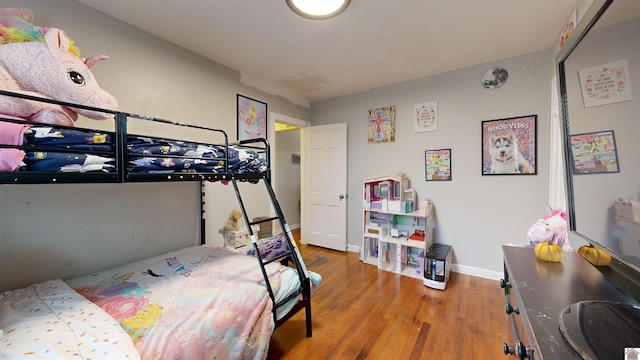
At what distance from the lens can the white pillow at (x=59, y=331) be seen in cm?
84

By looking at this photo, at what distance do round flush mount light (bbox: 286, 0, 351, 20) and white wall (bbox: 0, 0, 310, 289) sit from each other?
1.29 metres

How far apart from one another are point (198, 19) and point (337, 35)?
3.76 feet

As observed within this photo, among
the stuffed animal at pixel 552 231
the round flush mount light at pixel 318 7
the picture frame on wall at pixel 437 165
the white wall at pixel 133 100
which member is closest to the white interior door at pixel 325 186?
the picture frame on wall at pixel 437 165

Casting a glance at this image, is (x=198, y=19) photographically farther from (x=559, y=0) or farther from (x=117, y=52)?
(x=559, y=0)

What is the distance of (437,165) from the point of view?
2.94 metres

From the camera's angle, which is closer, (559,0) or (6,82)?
(6,82)

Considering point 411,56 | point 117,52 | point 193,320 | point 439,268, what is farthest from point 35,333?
point 411,56

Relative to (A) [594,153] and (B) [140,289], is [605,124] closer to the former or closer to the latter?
(A) [594,153]

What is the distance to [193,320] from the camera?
1170mm

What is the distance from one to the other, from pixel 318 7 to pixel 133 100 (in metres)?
1.65

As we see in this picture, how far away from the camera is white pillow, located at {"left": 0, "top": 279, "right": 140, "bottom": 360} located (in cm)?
84

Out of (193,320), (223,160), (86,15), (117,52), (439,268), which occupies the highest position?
(86,15)

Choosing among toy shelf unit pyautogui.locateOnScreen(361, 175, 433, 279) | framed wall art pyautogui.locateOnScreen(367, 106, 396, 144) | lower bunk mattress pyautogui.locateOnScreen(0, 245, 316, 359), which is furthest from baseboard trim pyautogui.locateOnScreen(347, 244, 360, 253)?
lower bunk mattress pyautogui.locateOnScreen(0, 245, 316, 359)

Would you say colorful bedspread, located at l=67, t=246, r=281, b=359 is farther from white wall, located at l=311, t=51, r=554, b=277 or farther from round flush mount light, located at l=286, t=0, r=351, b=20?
white wall, located at l=311, t=51, r=554, b=277
